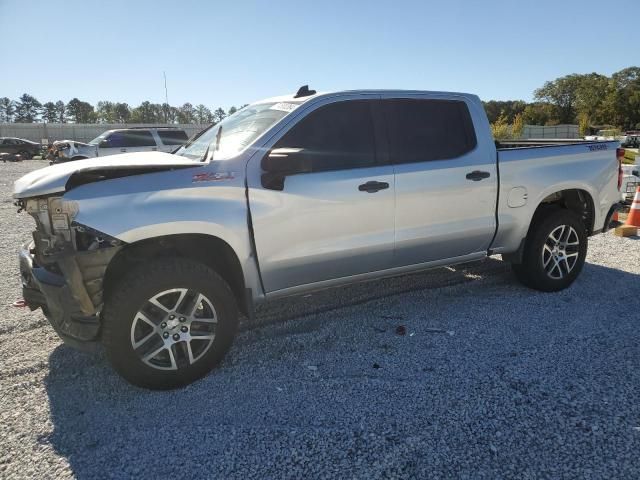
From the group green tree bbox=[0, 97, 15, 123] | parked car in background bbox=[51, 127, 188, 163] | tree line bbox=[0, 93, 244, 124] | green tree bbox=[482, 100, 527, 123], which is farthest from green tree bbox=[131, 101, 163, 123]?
parked car in background bbox=[51, 127, 188, 163]

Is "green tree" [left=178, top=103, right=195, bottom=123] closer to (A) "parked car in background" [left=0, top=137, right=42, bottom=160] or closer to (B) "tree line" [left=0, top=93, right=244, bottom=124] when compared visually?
(B) "tree line" [left=0, top=93, right=244, bottom=124]

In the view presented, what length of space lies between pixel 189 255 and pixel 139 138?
15787 mm

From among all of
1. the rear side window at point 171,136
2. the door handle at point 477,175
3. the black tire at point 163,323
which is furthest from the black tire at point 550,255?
the rear side window at point 171,136

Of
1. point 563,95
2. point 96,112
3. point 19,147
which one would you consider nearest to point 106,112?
point 96,112

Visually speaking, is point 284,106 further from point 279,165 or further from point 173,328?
point 173,328

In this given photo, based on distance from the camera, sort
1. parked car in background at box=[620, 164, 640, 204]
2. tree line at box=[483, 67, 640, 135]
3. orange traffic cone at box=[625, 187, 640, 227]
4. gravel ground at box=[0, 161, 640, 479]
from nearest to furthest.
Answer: gravel ground at box=[0, 161, 640, 479], orange traffic cone at box=[625, 187, 640, 227], parked car in background at box=[620, 164, 640, 204], tree line at box=[483, 67, 640, 135]

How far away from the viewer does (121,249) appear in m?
3.10

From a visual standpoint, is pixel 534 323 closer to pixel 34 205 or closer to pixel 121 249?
pixel 121 249

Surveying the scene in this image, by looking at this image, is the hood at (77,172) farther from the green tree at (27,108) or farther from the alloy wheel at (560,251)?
the green tree at (27,108)

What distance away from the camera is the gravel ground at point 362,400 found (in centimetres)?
250

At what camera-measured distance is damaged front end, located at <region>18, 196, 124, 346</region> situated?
2916mm

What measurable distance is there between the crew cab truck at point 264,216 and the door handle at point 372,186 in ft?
0.05

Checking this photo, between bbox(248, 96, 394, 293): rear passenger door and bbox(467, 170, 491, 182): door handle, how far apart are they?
0.82 m

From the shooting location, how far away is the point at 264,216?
334 cm
